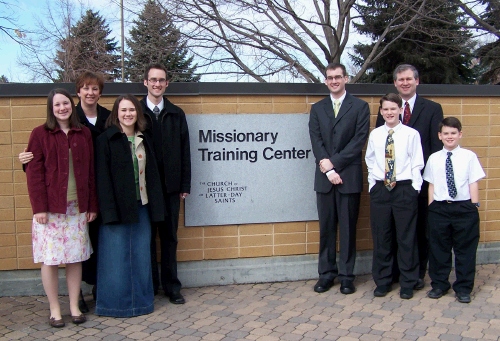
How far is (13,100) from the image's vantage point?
4836 mm

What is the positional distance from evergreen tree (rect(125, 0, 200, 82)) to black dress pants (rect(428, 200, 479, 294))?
43.3ft

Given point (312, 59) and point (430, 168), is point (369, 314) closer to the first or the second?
point (430, 168)

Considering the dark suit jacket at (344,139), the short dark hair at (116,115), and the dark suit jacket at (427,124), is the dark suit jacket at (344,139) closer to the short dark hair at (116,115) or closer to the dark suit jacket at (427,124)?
the dark suit jacket at (427,124)

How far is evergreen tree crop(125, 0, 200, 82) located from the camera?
16.5 metres

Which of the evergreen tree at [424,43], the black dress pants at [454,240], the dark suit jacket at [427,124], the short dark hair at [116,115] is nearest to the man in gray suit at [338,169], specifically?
the dark suit jacket at [427,124]

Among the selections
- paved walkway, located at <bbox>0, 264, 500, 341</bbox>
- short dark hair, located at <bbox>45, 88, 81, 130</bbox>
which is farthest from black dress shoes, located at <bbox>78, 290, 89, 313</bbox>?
short dark hair, located at <bbox>45, 88, 81, 130</bbox>

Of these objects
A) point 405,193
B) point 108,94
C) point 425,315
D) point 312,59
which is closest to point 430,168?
point 405,193

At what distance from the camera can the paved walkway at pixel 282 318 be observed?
4008mm

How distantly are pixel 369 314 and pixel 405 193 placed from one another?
3.61 feet

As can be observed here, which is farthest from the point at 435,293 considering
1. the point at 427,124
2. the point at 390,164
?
the point at 427,124

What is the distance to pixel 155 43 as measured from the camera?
57.0 feet

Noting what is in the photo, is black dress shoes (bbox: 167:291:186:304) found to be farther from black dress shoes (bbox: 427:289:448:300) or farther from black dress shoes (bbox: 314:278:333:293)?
black dress shoes (bbox: 427:289:448:300)

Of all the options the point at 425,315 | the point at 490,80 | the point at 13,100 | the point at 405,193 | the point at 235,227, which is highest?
the point at 490,80

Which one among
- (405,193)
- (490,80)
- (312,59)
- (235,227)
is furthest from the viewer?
(490,80)
